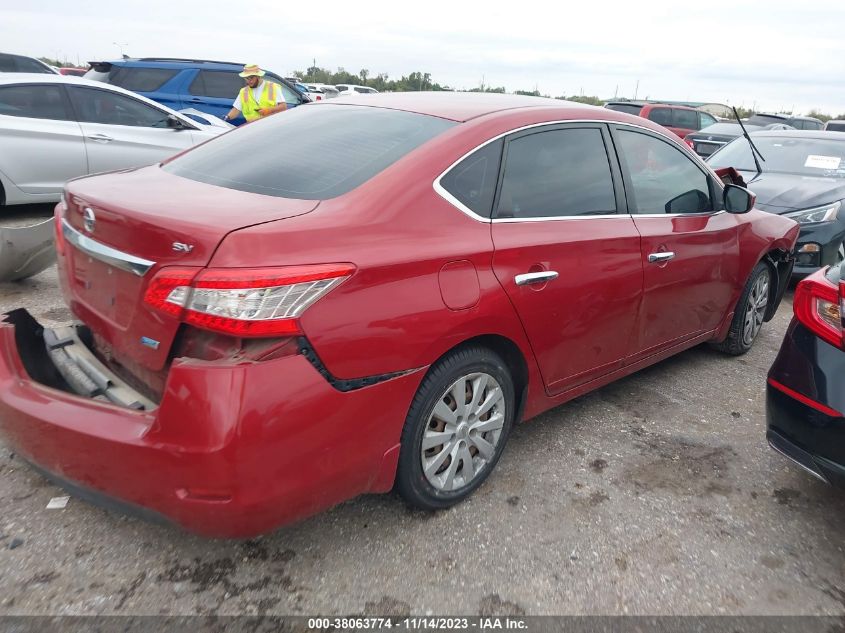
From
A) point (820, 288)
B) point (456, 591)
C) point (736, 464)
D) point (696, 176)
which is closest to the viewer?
point (456, 591)

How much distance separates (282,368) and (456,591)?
3.24 ft

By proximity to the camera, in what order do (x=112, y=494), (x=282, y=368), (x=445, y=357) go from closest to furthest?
(x=282, y=368), (x=112, y=494), (x=445, y=357)

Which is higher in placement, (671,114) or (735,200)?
(735,200)

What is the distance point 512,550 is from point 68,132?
626 centimetres

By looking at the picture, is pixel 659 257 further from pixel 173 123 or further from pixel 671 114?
pixel 671 114

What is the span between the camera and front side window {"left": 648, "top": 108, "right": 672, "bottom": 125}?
16513 millimetres

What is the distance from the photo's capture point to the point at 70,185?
2.65m

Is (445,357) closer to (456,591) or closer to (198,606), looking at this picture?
(456,591)

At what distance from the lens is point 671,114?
16969 mm

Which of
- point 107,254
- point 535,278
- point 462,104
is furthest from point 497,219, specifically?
point 107,254

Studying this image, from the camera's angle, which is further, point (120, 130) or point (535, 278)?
point (120, 130)

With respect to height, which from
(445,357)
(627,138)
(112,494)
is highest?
(627,138)

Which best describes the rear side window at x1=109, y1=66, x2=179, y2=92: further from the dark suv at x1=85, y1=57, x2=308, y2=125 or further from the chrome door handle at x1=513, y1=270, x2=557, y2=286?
the chrome door handle at x1=513, y1=270, x2=557, y2=286

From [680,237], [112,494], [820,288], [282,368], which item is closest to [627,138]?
[680,237]
